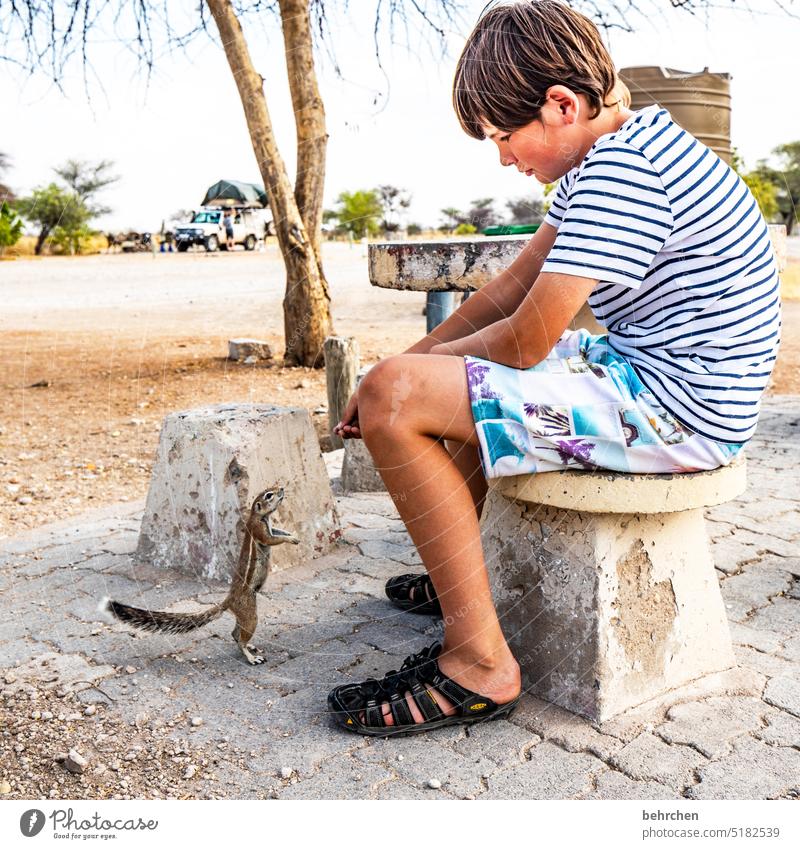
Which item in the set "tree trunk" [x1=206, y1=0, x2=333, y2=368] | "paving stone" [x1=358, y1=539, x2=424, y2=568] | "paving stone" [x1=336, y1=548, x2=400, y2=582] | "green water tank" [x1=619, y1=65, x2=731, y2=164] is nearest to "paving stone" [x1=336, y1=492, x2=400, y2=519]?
"paving stone" [x1=358, y1=539, x2=424, y2=568]

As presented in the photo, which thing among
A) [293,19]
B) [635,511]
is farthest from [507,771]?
[293,19]

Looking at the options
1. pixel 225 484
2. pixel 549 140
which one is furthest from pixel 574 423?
pixel 225 484

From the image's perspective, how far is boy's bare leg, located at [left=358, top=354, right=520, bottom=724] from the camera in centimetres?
168

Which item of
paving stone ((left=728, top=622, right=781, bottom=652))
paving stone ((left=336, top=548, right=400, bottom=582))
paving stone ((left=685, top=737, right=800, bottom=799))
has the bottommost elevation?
paving stone ((left=336, top=548, right=400, bottom=582))

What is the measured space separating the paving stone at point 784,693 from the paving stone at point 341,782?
90cm

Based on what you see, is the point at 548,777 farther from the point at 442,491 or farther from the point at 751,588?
the point at 751,588

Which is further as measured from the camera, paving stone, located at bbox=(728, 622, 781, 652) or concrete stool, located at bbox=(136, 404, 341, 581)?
concrete stool, located at bbox=(136, 404, 341, 581)

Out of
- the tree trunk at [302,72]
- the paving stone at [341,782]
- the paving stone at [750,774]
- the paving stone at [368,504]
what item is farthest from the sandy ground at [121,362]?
the paving stone at [750,774]

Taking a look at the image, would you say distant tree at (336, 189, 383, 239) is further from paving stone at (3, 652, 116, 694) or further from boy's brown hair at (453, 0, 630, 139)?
paving stone at (3, 652, 116, 694)

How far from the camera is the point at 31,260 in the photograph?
2145 mm

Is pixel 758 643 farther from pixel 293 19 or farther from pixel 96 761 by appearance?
pixel 293 19

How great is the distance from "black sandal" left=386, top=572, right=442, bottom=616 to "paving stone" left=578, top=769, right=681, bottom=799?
84 cm

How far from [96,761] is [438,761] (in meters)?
0.71

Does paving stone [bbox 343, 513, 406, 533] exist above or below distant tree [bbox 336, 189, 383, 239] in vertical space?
below
